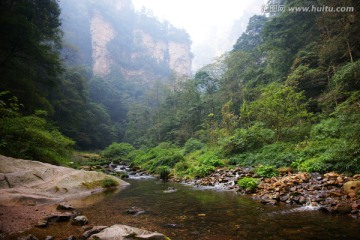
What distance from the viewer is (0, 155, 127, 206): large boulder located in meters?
6.94

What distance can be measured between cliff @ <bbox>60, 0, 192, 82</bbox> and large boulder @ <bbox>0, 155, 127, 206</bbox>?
3235 inches

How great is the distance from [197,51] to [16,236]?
192 metres

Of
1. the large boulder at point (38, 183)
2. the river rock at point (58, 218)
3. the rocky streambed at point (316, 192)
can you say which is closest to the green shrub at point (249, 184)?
the rocky streambed at point (316, 192)

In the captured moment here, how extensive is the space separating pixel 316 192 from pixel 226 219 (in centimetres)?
354

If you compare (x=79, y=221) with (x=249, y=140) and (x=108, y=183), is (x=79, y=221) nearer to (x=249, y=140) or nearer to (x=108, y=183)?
(x=108, y=183)

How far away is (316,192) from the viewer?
711cm

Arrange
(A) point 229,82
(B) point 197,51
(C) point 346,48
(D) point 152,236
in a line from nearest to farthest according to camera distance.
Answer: (D) point 152,236 → (C) point 346,48 → (A) point 229,82 → (B) point 197,51

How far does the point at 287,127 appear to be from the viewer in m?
15.6

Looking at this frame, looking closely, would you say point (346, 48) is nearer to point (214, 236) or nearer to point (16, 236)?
point (214, 236)

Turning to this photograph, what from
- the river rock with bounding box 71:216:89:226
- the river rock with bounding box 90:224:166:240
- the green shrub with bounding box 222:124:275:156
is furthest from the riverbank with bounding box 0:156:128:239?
the green shrub with bounding box 222:124:275:156

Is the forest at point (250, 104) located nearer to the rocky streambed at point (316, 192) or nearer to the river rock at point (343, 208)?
the rocky streambed at point (316, 192)

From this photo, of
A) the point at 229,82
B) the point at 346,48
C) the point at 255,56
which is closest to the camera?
the point at 346,48

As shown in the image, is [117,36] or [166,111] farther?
[117,36]

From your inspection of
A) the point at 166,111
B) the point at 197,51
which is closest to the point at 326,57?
the point at 166,111
